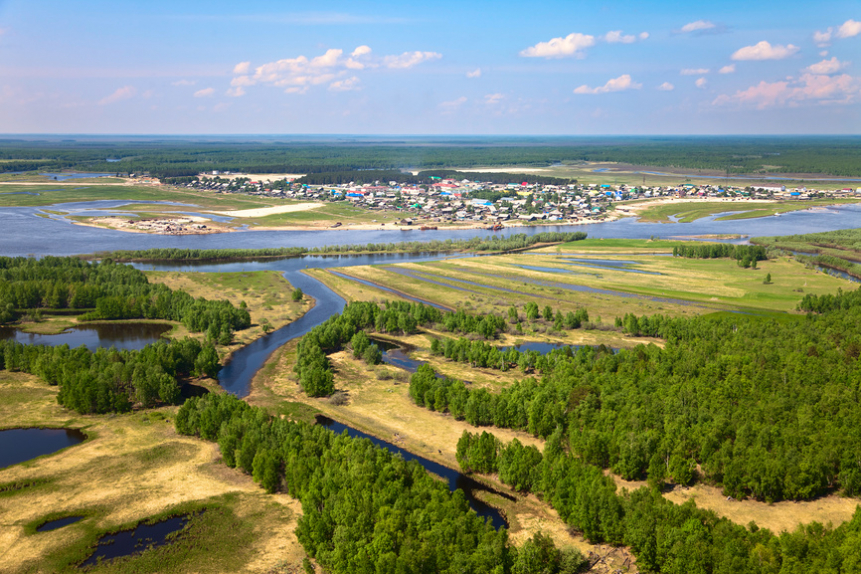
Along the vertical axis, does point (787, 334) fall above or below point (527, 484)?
above

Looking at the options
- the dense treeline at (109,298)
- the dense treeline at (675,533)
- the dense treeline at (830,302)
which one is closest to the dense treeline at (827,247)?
the dense treeline at (830,302)

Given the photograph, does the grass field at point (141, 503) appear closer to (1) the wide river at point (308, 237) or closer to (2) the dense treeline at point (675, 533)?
(2) the dense treeline at point (675, 533)

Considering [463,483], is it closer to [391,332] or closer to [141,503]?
[141,503]

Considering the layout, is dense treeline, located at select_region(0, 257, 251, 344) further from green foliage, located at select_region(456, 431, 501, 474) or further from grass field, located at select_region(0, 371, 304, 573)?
green foliage, located at select_region(456, 431, 501, 474)

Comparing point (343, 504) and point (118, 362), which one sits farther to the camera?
point (118, 362)

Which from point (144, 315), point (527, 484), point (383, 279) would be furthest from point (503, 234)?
point (527, 484)

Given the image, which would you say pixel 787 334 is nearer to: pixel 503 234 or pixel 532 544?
pixel 532 544

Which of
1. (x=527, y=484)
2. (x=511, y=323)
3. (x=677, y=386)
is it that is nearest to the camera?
(x=527, y=484)
